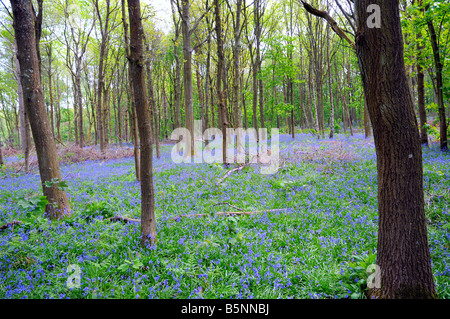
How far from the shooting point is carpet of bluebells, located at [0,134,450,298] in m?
2.95

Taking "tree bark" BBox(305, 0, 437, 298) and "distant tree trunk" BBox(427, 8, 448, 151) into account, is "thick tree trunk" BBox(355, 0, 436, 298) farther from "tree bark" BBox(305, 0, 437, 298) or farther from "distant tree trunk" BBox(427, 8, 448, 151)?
"distant tree trunk" BBox(427, 8, 448, 151)

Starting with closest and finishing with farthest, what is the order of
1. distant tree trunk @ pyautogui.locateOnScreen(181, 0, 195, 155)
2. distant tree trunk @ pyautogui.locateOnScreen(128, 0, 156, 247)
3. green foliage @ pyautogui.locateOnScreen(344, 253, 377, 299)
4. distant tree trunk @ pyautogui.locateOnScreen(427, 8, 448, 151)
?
green foliage @ pyautogui.locateOnScreen(344, 253, 377, 299) → distant tree trunk @ pyautogui.locateOnScreen(128, 0, 156, 247) → distant tree trunk @ pyautogui.locateOnScreen(427, 8, 448, 151) → distant tree trunk @ pyautogui.locateOnScreen(181, 0, 195, 155)

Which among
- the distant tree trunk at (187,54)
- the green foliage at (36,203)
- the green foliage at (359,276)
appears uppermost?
the distant tree trunk at (187,54)

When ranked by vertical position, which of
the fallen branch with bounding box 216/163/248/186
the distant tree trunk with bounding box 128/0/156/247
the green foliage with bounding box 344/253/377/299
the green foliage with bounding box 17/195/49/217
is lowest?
the green foliage with bounding box 344/253/377/299

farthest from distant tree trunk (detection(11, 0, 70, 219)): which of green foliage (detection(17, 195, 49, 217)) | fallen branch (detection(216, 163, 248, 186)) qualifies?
fallen branch (detection(216, 163, 248, 186))

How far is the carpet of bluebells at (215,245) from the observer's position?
2.95 m

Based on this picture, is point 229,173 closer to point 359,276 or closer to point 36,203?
point 36,203

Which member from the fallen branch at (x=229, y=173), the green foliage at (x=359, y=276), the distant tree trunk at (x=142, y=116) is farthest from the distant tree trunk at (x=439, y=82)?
the distant tree trunk at (x=142, y=116)

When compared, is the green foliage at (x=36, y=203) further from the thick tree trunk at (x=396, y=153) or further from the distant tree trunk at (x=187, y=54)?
the distant tree trunk at (x=187, y=54)

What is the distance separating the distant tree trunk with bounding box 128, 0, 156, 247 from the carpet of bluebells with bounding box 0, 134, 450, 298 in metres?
Answer: 0.33

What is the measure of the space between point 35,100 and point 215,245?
15.9 ft

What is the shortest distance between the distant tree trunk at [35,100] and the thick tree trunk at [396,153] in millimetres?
5802

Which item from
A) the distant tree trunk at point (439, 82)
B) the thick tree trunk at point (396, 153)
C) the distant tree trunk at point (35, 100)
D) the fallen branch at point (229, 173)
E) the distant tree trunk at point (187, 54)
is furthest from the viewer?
the distant tree trunk at point (187, 54)
